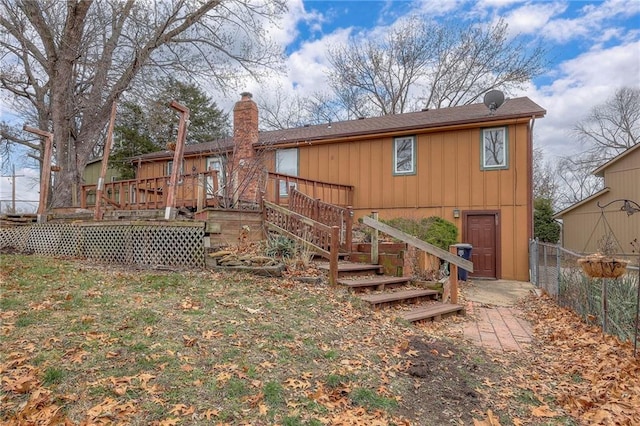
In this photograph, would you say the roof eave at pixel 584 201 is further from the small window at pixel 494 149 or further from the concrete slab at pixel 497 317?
the concrete slab at pixel 497 317

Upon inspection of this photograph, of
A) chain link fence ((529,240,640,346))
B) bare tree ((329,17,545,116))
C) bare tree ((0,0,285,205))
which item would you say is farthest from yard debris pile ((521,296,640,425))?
bare tree ((329,17,545,116))

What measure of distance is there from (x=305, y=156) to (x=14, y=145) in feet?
46.4

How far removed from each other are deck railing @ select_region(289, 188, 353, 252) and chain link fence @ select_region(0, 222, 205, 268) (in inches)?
79.8

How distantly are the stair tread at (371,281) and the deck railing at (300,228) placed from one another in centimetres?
69

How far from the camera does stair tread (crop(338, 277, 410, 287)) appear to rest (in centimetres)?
580

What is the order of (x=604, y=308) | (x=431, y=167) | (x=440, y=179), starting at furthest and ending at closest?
(x=431, y=167), (x=440, y=179), (x=604, y=308)

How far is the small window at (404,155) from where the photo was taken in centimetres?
1216

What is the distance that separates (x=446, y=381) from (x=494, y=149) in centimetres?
939

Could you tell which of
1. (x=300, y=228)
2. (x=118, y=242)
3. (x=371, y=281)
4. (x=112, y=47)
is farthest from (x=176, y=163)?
(x=112, y=47)

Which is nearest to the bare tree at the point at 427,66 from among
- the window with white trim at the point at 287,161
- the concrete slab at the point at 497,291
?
the window with white trim at the point at 287,161

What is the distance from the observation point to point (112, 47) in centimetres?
1360

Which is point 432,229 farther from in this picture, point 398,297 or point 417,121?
point 398,297

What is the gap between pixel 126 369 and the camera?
114 inches

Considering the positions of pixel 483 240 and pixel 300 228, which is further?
pixel 483 240
